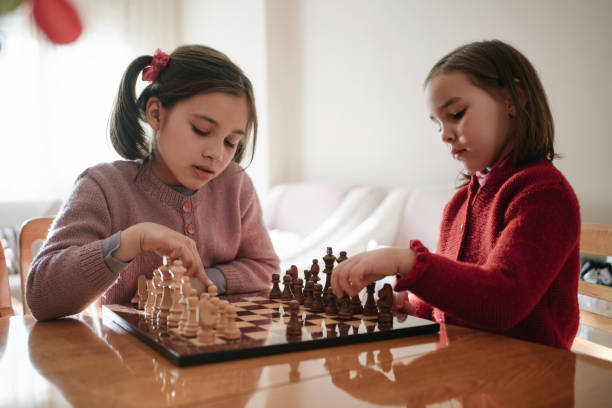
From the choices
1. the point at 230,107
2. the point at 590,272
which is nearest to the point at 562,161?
the point at 590,272

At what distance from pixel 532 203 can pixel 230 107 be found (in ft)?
2.37

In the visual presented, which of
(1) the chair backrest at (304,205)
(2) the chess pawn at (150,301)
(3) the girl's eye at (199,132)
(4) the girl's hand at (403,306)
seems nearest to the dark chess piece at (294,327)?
(2) the chess pawn at (150,301)

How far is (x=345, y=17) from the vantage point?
12.5 feet

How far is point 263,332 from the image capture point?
92cm

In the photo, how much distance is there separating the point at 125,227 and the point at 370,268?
69cm

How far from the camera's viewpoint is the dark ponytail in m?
1.47

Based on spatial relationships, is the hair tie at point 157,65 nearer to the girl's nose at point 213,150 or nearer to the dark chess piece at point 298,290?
the girl's nose at point 213,150

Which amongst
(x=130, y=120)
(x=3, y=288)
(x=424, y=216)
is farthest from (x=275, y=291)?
(x=424, y=216)

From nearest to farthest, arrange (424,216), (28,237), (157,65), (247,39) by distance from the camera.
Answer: (157,65), (28,237), (424,216), (247,39)

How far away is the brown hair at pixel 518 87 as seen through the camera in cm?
122

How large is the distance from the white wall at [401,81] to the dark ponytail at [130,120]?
175cm

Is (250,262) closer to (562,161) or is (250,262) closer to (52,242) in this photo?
(52,242)

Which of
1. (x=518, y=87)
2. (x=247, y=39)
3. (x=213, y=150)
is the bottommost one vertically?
(x=213, y=150)

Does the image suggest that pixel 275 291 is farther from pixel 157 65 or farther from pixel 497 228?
pixel 157 65
